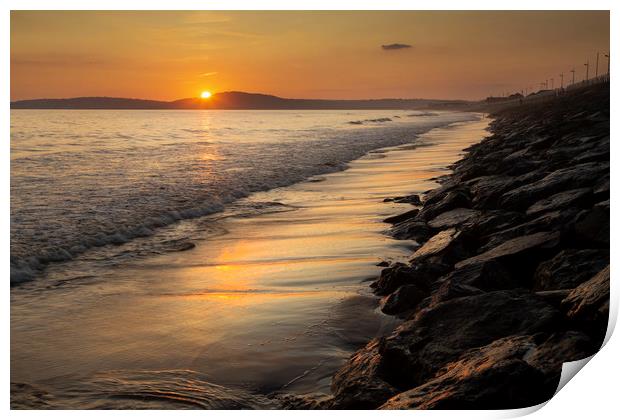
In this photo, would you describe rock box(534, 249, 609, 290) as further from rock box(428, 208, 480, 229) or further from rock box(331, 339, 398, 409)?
rock box(428, 208, 480, 229)

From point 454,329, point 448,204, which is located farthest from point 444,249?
point 448,204

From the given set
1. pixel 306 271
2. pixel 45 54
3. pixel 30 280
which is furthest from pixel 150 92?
pixel 306 271

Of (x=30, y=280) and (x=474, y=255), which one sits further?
(x=30, y=280)

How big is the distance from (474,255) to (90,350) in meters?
3.67

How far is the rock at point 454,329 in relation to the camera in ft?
12.6

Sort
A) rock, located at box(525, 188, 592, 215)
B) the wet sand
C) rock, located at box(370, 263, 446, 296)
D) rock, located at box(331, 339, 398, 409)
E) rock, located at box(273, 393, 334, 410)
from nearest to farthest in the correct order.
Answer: rock, located at box(331, 339, 398, 409) → rock, located at box(273, 393, 334, 410) → the wet sand → rock, located at box(370, 263, 446, 296) → rock, located at box(525, 188, 592, 215)

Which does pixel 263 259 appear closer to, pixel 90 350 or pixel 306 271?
pixel 306 271

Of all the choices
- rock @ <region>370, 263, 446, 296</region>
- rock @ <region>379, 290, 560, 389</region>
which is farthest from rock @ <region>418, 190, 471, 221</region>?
rock @ <region>379, 290, 560, 389</region>

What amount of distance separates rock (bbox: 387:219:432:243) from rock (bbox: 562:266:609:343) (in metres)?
3.51

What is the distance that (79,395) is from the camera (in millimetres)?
3932

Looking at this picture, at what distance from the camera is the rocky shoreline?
3.38 metres

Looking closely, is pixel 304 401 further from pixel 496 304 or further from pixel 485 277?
pixel 485 277

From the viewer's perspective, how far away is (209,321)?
511 cm

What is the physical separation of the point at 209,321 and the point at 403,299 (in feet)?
5.37
